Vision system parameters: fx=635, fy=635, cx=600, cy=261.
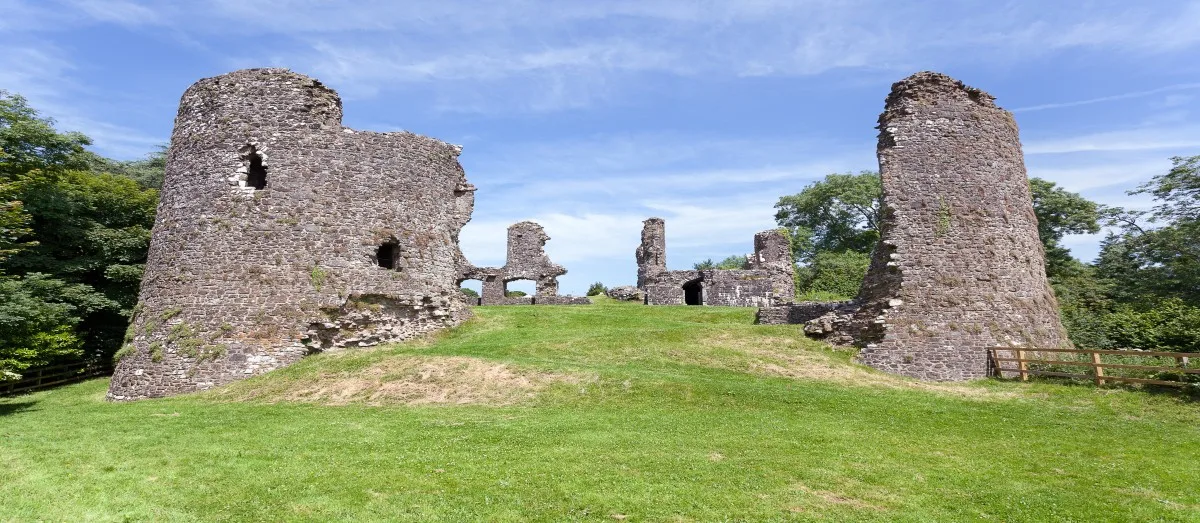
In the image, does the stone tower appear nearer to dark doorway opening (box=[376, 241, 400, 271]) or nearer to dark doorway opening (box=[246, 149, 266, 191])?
dark doorway opening (box=[376, 241, 400, 271])

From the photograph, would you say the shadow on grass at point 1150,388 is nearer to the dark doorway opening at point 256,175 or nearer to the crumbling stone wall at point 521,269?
the dark doorway opening at point 256,175

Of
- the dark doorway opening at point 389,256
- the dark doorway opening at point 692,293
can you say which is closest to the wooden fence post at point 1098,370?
the dark doorway opening at point 389,256

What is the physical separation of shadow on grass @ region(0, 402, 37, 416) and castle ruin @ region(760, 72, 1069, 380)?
1927 centimetres

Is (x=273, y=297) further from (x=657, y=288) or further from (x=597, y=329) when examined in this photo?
(x=657, y=288)

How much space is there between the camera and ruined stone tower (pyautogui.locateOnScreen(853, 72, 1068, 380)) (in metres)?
16.0

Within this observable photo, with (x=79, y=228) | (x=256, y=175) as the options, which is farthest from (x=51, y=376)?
(x=256, y=175)

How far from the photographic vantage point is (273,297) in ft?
55.0

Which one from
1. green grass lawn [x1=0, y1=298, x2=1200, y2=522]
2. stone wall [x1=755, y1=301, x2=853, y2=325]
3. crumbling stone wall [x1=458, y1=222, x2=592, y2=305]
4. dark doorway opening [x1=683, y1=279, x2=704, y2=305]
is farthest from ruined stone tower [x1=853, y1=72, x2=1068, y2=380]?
crumbling stone wall [x1=458, y1=222, x2=592, y2=305]

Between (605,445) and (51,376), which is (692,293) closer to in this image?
(605,445)

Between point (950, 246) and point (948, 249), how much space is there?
0.33ft

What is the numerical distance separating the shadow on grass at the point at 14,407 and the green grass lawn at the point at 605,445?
55mm

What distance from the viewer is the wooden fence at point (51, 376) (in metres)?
19.8

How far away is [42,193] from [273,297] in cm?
1130

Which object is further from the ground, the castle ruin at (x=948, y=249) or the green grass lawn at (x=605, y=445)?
the castle ruin at (x=948, y=249)
